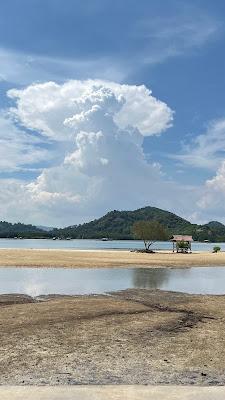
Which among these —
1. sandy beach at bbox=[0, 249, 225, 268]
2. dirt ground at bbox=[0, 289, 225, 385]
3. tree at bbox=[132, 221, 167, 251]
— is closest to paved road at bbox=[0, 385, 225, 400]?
dirt ground at bbox=[0, 289, 225, 385]

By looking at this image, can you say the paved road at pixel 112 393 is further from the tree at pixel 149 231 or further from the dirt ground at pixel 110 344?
the tree at pixel 149 231

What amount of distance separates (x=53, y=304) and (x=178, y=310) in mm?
5428

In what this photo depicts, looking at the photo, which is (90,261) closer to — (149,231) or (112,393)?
(149,231)

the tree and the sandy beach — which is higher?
the tree

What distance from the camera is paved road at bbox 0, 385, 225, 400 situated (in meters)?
8.46

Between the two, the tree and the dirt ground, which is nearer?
the dirt ground

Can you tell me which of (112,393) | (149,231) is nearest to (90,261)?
(149,231)

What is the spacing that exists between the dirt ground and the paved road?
0.91m

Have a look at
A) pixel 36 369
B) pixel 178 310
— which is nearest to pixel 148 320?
pixel 178 310

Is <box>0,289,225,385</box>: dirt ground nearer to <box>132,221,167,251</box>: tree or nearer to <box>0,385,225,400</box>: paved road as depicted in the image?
<box>0,385,225,400</box>: paved road

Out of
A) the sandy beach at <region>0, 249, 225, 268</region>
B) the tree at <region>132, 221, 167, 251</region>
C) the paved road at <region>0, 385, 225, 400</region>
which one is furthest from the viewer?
the tree at <region>132, 221, 167, 251</region>

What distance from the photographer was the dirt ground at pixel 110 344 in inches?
422

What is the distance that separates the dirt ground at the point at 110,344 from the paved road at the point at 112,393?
91 centimetres

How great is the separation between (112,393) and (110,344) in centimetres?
532
